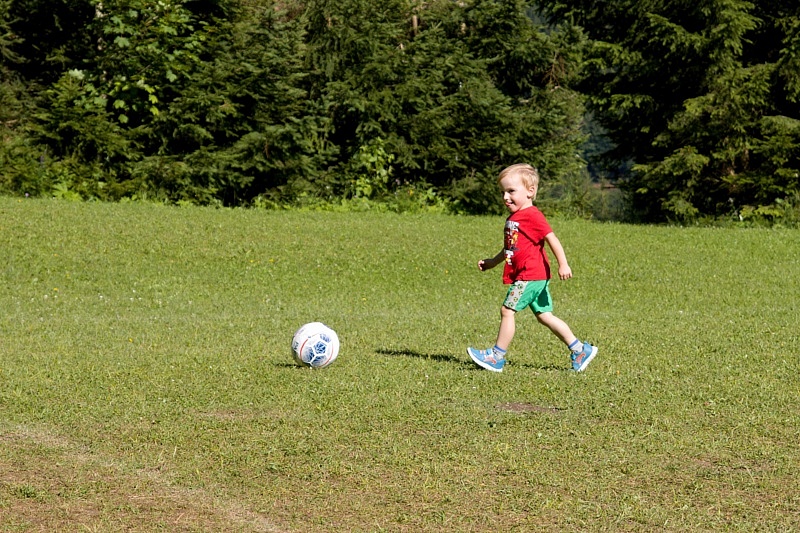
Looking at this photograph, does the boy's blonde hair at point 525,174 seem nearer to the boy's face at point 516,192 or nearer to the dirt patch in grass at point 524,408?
the boy's face at point 516,192

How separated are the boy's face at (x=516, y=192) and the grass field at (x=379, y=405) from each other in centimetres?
139

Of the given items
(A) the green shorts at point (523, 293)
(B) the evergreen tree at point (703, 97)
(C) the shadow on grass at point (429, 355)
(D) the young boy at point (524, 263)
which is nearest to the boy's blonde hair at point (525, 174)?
(D) the young boy at point (524, 263)

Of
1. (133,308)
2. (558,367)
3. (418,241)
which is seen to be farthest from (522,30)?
(558,367)

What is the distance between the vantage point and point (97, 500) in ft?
16.2

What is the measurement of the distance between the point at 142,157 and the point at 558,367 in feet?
53.6

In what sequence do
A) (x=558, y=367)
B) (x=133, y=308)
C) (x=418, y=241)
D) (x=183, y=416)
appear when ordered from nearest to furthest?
(x=183, y=416) → (x=558, y=367) → (x=133, y=308) → (x=418, y=241)

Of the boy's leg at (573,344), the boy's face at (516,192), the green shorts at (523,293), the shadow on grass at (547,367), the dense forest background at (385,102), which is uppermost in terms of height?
the boy's face at (516,192)

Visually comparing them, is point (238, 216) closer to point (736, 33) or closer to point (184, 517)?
point (736, 33)

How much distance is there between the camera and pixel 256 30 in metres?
22.9

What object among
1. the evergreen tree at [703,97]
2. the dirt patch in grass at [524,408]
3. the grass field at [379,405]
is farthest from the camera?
the evergreen tree at [703,97]

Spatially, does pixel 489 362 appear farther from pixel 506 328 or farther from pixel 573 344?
pixel 573 344

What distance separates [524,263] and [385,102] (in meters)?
16.1

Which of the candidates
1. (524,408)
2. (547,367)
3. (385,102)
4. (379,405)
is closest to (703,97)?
(385,102)

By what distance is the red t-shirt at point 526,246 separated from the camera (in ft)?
26.4
